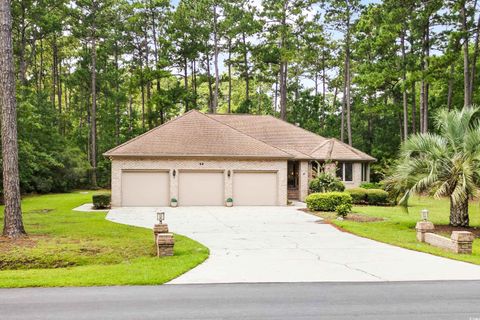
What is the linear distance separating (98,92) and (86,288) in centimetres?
4226

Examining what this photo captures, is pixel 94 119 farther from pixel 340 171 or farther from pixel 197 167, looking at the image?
pixel 340 171

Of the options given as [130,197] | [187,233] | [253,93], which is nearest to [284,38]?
[253,93]

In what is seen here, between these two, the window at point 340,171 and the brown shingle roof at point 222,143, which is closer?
the brown shingle roof at point 222,143

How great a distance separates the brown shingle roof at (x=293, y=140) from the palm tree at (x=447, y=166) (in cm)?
1286

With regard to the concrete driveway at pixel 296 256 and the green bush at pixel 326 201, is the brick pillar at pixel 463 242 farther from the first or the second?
the green bush at pixel 326 201

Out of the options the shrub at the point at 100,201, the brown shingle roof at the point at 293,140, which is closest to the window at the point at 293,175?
the brown shingle roof at the point at 293,140

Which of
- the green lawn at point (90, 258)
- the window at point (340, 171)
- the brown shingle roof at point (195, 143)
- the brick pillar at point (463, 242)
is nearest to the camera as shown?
the green lawn at point (90, 258)

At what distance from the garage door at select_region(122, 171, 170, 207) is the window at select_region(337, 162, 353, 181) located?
40.9 ft

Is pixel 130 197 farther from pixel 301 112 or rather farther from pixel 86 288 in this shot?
pixel 301 112

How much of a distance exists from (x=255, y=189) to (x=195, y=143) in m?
4.44

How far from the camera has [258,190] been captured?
85.4 ft

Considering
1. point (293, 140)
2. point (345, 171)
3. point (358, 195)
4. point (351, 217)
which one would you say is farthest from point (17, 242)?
point (345, 171)

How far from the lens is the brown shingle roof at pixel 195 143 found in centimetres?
2484

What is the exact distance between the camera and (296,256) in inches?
436
